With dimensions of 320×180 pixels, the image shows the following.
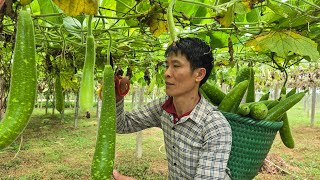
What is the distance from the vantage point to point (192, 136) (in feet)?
5.65

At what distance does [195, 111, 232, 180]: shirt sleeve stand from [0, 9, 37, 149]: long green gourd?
828 mm

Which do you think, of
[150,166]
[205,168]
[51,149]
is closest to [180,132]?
[205,168]

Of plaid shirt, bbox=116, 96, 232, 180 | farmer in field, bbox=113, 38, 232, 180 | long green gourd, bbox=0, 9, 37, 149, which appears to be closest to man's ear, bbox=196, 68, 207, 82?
farmer in field, bbox=113, 38, 232, 180

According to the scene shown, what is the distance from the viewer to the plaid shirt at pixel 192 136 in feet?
5.01

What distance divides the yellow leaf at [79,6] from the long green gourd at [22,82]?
0.56 feet

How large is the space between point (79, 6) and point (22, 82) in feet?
1.06

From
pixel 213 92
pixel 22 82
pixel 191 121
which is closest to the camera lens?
pixel 22 82

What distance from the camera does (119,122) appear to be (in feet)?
6.44

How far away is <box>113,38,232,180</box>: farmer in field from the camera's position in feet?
Answer: 5.04

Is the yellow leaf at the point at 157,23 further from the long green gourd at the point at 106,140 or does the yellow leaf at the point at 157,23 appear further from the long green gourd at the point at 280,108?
the long green gourd at the point at 280,108

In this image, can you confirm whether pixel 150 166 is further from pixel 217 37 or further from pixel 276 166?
pixel 217 37

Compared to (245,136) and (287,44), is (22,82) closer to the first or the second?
(245,136)

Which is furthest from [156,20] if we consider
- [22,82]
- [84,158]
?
[84,158]

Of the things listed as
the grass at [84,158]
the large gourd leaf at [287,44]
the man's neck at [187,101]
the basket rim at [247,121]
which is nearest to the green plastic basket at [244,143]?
the basket rim at [247,121]
